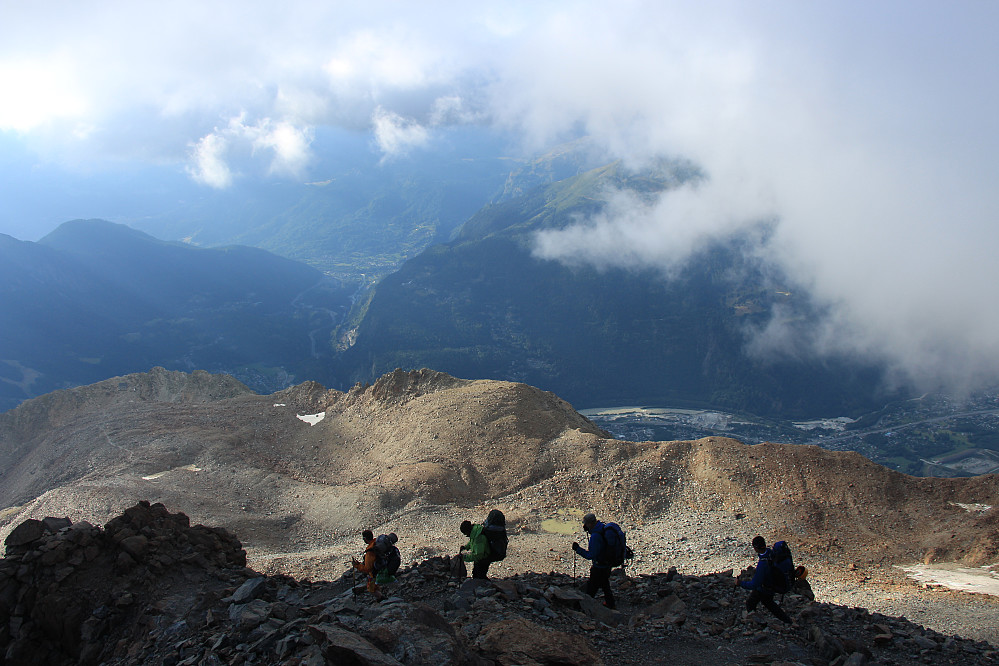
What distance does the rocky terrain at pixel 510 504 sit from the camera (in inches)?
570

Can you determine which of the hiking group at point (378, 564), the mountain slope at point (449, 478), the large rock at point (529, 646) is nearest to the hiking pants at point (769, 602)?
the large rock at point (529, 646)

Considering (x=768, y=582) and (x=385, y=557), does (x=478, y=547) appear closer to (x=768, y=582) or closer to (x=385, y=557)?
(x=385, y=557)

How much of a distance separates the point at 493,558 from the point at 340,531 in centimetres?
2056

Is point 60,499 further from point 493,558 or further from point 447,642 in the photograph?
point 447,642

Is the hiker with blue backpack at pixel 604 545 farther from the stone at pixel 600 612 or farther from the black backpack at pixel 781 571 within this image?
the black backpack at pixel 781 571

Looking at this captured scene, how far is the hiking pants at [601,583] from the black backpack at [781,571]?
385 cm

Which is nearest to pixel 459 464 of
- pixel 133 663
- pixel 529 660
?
pixel 133 663

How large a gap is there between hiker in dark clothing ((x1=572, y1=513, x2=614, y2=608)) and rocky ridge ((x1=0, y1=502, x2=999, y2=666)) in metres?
0.55

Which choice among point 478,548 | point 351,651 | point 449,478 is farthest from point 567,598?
point 449,478

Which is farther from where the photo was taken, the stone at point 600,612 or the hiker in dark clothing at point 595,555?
the hiker in dark clothing at point 595,555

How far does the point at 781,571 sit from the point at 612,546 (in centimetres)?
403

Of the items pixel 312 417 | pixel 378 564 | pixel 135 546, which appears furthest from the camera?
pixel 312 417

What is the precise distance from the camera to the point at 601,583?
50.4ft

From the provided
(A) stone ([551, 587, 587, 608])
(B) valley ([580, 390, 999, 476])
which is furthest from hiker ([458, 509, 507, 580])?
(B) valley ([580, 390, 999, 476])
